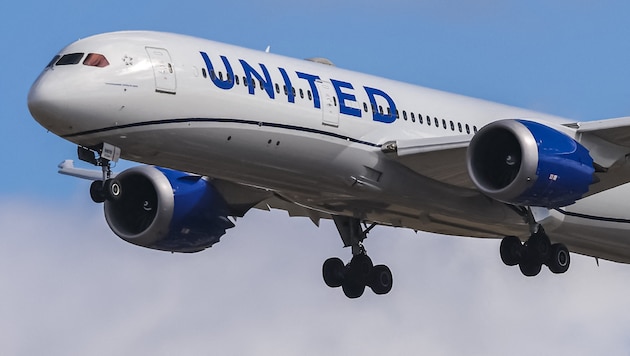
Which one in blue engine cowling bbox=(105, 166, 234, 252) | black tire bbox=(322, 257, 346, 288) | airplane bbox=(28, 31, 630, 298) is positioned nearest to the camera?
airplane bbox=(28, 31, 630, 298)

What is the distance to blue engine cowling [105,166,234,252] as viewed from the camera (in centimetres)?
4888

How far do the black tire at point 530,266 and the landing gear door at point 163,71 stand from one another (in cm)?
1055

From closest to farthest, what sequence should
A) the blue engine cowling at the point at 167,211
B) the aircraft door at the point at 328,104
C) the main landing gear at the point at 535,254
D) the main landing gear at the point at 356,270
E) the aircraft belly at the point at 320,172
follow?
the aircraft belly at the point at 320,172 < the aircraft door at the point at 328,104 < the main landing gear at the point at 535,254 < the blue engine cowling at the point at 167,211 < the main landing gear at the point at 356,270

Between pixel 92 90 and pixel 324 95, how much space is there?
5957 millimetres

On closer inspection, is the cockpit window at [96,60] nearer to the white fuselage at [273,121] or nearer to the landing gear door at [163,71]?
the white fuselage at [273,121]

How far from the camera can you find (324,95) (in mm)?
43969

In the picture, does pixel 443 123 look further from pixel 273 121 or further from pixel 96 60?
pixel 96 60

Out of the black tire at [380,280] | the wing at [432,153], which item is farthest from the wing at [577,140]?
the black tire at [380,280]

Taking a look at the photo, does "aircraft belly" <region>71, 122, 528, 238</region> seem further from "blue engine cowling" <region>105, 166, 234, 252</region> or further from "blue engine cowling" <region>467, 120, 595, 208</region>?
"blue engine cowling" <region>105, 166, 234, 252</region>

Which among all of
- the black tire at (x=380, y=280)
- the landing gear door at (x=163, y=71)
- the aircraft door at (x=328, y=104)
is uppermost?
the landing gear door at (x=163, y=71)

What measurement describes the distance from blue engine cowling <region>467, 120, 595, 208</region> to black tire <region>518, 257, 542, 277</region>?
3.22 meters

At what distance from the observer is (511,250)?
4712cm

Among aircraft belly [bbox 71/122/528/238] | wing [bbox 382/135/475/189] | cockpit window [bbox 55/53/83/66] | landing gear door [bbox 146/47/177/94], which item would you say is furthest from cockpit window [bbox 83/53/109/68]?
wing [bbox 382/135/475/189]

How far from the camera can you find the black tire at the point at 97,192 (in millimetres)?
41594
